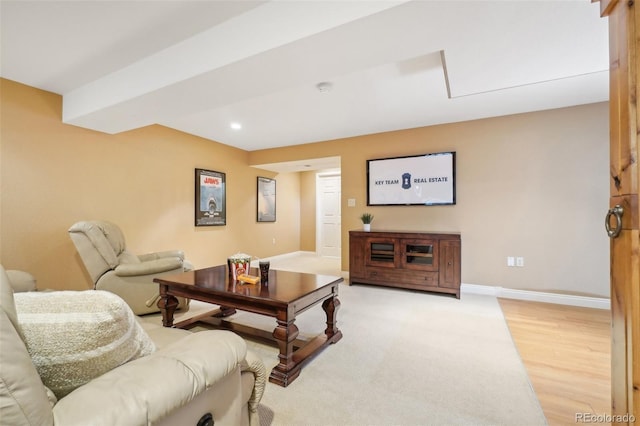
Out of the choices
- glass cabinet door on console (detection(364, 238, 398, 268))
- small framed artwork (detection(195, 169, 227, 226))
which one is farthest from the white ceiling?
glass cabinet door on console (detection(364, 238, 398, 268))

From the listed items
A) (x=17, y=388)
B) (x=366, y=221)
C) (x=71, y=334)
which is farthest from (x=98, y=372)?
(x=366, y=221)

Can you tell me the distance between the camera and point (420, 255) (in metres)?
3.79

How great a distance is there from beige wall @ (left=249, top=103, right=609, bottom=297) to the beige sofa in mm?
3761

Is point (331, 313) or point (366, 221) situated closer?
point (331, 313)

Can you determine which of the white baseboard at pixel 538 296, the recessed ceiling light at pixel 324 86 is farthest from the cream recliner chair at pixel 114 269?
the white baseboard at pixel 538 296

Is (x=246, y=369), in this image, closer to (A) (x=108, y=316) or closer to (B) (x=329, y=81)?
(A) (x=108, y=316)

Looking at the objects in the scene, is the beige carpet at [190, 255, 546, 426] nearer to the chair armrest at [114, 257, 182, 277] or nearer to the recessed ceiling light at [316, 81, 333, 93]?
the chair armrest at [114, 257, 182, 277]

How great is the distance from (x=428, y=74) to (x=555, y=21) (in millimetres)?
974

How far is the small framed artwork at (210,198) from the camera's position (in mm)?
4652

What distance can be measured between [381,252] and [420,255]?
1.76ft

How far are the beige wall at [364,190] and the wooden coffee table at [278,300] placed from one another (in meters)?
1.74

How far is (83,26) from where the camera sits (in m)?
1.98

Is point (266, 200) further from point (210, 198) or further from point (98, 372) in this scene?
point (98, 372)

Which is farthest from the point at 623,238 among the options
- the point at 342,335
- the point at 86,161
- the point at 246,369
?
the point at 86,161
